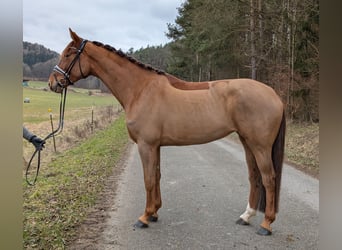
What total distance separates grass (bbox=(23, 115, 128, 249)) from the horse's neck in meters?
1.58

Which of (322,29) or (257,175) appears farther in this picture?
(257,175)

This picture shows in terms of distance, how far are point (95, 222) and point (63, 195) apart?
1135 mm

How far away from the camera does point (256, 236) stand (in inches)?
135

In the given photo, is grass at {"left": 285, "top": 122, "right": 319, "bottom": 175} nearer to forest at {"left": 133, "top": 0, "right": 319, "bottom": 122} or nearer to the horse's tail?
forest at {"left": 133, "top": 0, "right": 319, "bottom": 122}

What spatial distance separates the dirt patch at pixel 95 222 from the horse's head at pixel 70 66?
161cm

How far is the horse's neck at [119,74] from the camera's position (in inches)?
146

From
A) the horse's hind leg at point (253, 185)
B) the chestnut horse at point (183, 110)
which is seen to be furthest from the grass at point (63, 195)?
the horse's hind leg at point (253, 185)

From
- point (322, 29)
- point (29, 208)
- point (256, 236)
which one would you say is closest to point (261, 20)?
point (256, 236)

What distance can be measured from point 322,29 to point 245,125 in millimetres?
2849

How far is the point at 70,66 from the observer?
3562mm

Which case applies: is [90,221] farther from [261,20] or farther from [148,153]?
[261,20]

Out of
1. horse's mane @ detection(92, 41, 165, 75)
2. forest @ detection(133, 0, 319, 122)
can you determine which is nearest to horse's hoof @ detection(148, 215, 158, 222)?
horse's mane @ detection(92, 41, 165, 75)

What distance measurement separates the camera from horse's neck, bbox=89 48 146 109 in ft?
12.2

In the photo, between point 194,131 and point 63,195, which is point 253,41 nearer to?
point 194,131
